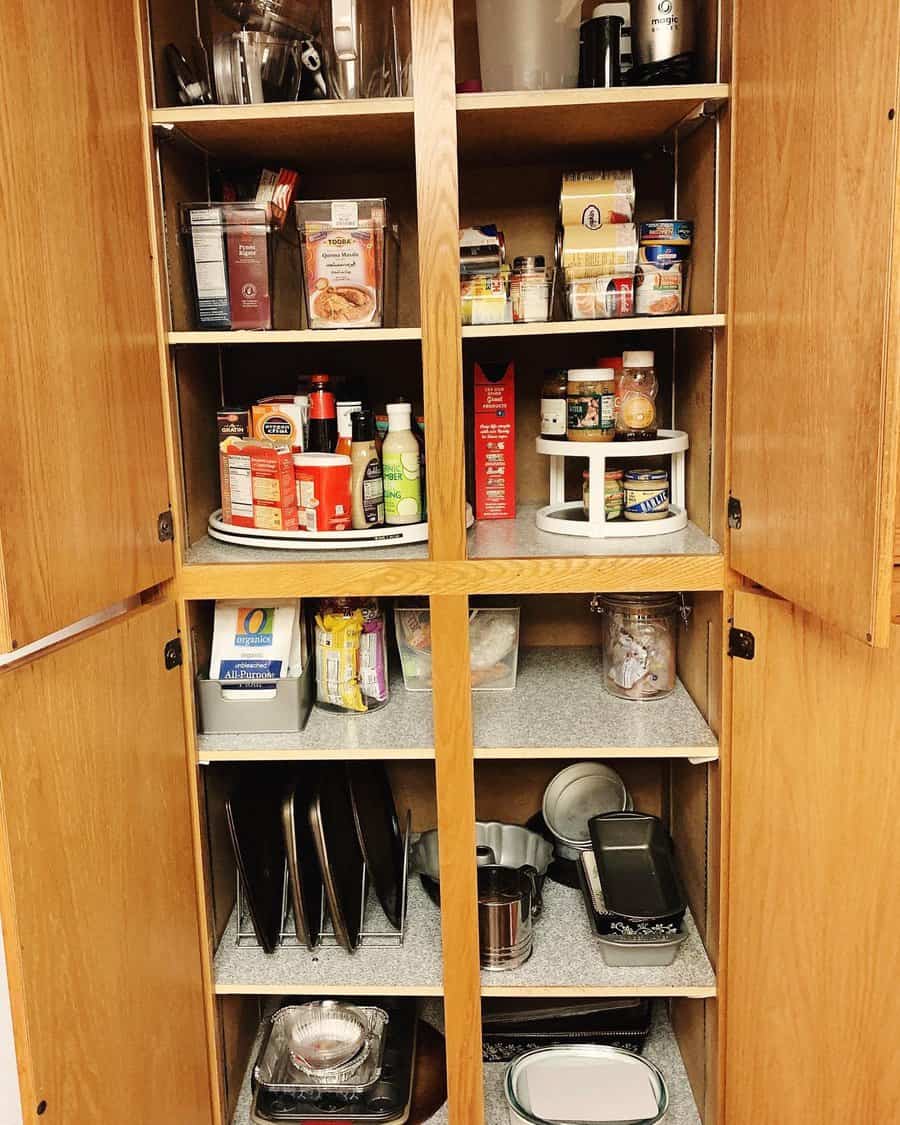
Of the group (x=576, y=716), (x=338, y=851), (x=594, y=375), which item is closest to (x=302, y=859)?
(x=338, y=851)

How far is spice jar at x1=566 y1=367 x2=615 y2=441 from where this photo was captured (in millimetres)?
1540

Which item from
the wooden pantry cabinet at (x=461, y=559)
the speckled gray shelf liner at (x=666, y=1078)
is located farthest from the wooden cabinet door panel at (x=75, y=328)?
the speckled gray shelf liner at (x=666, y=1078)

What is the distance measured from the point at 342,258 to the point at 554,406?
1.44 ft

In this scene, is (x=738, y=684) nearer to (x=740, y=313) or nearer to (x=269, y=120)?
(x=740, y=313)

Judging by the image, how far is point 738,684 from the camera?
1.41 m

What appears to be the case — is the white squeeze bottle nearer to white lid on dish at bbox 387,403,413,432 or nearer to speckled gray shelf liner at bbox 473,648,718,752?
white lid on dish at bbox 387,403,413,432

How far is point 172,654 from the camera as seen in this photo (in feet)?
4.67

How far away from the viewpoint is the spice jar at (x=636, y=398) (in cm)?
155

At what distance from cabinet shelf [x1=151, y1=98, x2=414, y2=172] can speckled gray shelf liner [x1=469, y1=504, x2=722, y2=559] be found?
654 mm

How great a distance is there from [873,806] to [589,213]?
987 millimetres

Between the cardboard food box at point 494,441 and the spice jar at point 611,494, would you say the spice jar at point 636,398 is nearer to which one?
the spice jar at point 611,494

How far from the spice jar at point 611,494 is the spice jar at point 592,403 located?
63 mm

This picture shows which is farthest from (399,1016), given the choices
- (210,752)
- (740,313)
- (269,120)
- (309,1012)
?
(269,120)

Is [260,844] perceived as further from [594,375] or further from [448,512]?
[594,375]
